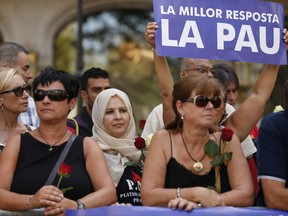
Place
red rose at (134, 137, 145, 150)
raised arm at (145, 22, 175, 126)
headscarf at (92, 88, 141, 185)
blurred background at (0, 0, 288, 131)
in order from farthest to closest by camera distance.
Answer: blurred background at (0, 0, 288, 131) → headscarf at (92, 88, 141, 185) → red rose at (134, 137, 145, 150) → raised arm at (145, 22, 175, 126)

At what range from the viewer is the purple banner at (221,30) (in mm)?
6168

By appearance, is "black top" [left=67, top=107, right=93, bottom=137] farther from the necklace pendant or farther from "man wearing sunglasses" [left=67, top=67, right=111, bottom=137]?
the necklace pendant

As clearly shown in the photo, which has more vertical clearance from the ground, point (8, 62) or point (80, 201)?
point (8, 62)

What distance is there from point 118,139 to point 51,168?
1.04m

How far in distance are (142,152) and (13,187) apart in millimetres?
1121

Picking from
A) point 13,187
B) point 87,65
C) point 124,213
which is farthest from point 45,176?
point 87,65

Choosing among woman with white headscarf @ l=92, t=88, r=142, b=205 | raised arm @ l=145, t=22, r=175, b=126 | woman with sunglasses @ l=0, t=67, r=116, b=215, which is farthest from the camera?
woman with white headscarf @ l=92, t=88, r=142, b=205

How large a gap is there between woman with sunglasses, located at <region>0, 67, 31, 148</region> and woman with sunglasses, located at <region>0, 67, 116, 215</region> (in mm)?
562

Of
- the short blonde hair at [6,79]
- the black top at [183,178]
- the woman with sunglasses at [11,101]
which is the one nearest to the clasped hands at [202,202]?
the black top at [183,178]

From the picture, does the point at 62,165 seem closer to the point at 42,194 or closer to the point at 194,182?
the point at 42,194

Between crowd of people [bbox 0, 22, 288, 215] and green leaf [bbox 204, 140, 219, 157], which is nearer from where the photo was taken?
crowd of people [bbox 0, 22, 288, 215]

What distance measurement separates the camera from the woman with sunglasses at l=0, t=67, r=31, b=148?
6.84m

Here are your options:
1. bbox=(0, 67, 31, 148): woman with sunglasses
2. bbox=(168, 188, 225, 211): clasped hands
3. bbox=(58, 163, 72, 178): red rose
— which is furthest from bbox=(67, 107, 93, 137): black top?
bbox=(168, 188, 225, 211): clasped hands

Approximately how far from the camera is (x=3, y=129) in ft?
22.9
